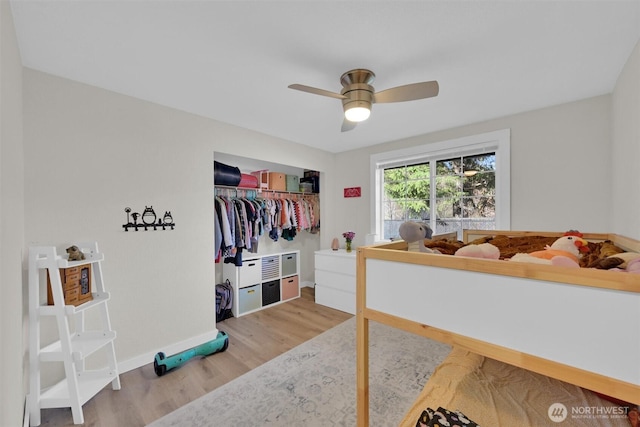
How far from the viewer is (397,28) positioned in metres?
1.37

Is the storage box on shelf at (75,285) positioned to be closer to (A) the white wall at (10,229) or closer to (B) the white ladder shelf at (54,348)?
(B) the white ladder shelf at (54,348)

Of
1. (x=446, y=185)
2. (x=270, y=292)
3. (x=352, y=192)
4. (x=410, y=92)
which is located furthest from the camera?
(x=352, y=192)

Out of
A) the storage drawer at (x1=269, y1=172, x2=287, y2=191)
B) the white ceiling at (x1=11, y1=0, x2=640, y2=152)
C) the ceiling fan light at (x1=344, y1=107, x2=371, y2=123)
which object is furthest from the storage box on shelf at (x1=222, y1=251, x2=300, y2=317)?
the ceiling fan light at (x1=344, y1=107, x2=371, y2=123)

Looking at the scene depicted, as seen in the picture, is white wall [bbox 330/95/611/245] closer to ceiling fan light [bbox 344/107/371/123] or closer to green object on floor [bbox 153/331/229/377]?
ceiling fan light [bbox 344/107/371/123]

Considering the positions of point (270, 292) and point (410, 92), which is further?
point (270, 292)

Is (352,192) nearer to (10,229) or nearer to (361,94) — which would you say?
(361,94)

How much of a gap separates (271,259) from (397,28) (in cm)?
299

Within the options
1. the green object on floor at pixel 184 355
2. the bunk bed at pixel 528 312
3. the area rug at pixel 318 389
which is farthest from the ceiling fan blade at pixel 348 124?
the green object on floor at pixel 184 355

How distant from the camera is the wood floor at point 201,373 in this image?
1640mm

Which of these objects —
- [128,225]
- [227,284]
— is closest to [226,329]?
[227,284]

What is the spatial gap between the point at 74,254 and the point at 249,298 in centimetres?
195

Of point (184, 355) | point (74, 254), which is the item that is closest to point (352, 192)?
point (184, 355)

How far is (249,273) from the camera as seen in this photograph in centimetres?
332

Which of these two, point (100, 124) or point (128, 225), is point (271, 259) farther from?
point (100, 124)
